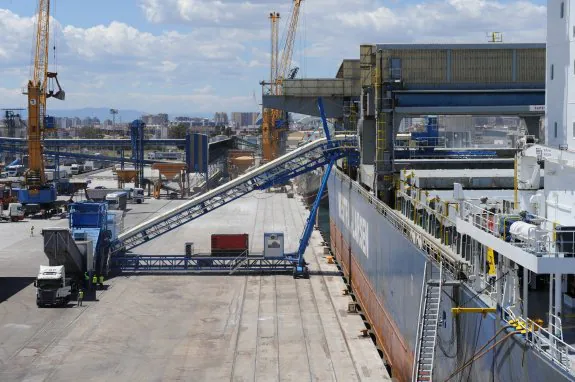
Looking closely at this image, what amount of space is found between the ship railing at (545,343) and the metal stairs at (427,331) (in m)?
2.42

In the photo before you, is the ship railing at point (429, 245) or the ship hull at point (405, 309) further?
the ship railing at point (429, 245)

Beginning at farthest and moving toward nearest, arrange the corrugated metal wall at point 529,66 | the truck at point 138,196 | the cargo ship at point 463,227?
the truck at point 138,196, the corrugated metal wall at point 529,66, the cargo ship at point 463,227

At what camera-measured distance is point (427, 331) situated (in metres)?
17.3

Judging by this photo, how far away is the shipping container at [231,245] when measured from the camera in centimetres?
4484

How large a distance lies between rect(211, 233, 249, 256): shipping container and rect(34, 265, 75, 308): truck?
33.8 ft

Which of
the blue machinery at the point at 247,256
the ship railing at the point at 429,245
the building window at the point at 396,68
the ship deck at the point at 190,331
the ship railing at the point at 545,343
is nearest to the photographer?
the ship railing at the point at 545,343

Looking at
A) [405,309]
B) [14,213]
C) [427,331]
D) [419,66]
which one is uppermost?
[419,66]

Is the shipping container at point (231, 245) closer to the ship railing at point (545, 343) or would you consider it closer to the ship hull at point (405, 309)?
the ship hull at point (405, 309)

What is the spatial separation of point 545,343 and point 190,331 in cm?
2029

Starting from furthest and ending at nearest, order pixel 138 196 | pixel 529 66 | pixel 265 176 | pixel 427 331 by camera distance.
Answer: pixel 138 196 < pixel 265 176 < pixel 529 66 < pixel 427 331

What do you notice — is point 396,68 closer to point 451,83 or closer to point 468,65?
point 451,83

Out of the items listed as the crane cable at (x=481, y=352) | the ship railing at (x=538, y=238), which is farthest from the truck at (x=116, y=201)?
the ship railing at (x=538, y=238)

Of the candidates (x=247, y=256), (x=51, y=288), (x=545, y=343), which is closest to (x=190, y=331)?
(x=51, y=288)

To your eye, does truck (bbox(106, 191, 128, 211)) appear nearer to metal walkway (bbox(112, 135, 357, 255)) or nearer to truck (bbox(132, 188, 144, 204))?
truck (bbox(132, 188, 144, 204))
